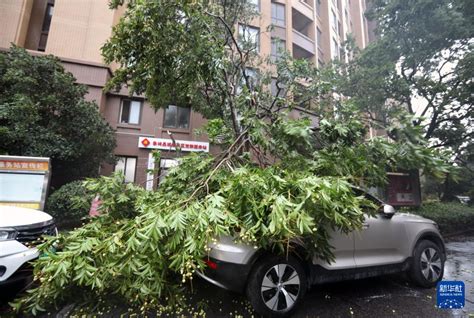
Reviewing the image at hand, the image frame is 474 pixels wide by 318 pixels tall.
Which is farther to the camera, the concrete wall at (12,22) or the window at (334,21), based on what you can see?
the window at (334,21)

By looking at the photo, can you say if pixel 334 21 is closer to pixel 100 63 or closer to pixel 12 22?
pixel 100 63

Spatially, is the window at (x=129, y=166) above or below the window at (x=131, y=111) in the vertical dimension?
below

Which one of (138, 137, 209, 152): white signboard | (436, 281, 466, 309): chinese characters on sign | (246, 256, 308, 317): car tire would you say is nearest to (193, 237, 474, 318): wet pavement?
(246, 256, 308, 317): car tire

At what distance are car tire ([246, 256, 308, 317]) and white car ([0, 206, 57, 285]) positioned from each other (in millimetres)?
3087

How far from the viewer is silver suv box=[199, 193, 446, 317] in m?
3.10

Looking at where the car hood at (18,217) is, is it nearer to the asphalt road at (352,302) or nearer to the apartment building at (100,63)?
the asphalt road at (352,302)

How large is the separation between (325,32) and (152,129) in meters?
16.6

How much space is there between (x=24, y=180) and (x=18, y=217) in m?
3.48

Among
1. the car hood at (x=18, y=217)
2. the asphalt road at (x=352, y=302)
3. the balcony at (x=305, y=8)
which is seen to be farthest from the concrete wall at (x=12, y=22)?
the balcony at (x=305, y=8)

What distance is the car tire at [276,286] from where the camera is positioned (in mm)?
3104

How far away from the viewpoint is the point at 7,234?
3551 mm

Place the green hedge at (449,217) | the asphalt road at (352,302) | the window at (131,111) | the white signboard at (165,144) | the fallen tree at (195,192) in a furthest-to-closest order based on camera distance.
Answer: the window at (131,111), the white signboard at (165,144), the green hedge at (449,217), the asphalt road at (352,302), the fallen tree at (195,192)

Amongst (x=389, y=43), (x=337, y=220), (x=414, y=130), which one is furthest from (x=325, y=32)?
(x=337, y=220)

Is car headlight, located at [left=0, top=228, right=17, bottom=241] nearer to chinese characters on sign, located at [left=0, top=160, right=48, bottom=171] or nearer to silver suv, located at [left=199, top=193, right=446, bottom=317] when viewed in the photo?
silver suv, located at [left=199, top=193, right=446, bottom=317]
